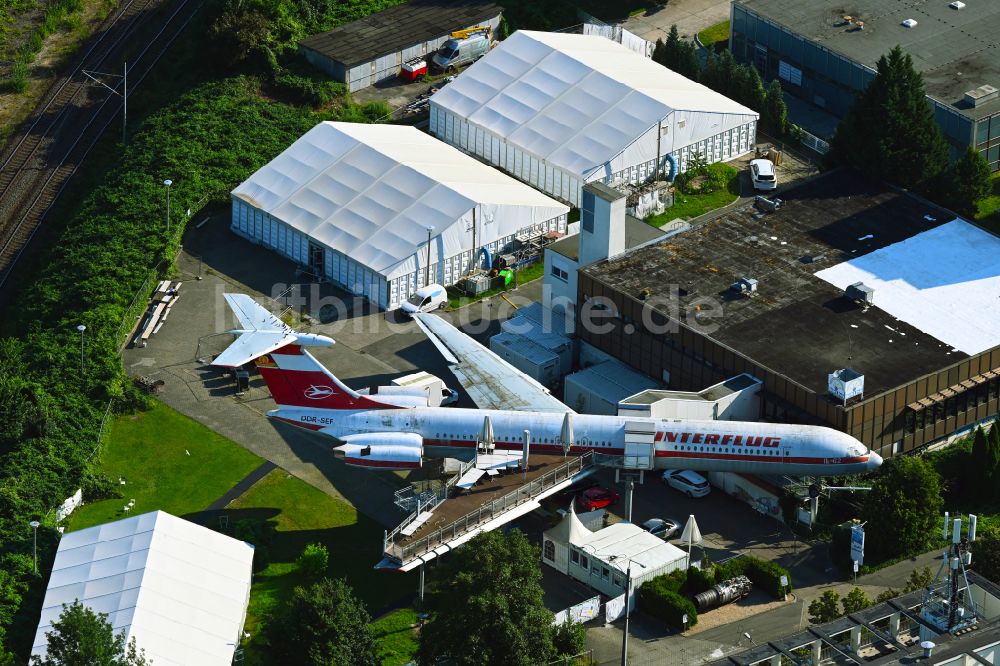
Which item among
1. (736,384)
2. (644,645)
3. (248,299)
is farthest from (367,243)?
(644,645)

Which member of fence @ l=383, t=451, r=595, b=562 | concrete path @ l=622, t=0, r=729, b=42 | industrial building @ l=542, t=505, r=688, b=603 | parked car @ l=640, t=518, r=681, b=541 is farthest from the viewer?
concrete path @ l=622, t=0, r=729, b=42

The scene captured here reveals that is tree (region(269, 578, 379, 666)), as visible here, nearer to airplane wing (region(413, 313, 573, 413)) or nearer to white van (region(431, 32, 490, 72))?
airplane wing (region(413, 313, 573, 413))

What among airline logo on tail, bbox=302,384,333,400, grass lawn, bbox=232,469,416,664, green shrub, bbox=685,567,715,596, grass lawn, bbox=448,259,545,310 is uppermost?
airline logo on tail, bbox=302,384,333,400

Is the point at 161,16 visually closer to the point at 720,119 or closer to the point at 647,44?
the point at 647,44

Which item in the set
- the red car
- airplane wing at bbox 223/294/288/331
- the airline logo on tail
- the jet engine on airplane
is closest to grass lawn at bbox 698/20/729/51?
the red car

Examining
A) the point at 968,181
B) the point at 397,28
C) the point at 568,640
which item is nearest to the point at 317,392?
the point at 568,640

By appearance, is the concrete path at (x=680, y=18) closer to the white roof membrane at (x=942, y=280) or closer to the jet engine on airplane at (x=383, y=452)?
the white roof membrane at (x=942, y=280)

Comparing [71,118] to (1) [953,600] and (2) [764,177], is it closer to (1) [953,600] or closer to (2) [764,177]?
(2) [764,177]
